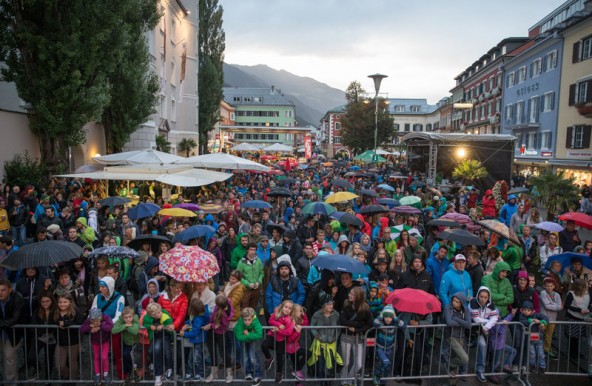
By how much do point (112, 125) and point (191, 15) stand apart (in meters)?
22.5

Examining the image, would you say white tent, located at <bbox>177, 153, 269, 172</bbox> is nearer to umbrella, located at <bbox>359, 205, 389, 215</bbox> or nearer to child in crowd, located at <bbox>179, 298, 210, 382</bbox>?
umbrella, located at <bbox>359, 205, 389, 215</bbox>

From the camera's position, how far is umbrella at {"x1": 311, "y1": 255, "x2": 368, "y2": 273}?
635cm

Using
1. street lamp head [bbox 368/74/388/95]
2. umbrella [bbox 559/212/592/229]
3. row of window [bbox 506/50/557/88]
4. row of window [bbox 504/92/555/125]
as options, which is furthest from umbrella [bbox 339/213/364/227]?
row of window [bbox 506/50/557/88]

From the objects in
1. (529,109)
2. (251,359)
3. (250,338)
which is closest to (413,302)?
(250,338)

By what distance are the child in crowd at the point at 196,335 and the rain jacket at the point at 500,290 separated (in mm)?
4421

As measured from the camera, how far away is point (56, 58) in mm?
14398

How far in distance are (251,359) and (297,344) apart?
0.68 meters

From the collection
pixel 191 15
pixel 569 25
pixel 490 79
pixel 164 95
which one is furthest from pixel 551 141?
pixel 191 15

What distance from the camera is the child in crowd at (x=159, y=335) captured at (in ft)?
18.8

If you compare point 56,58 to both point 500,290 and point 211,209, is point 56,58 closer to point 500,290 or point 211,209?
point 211,209

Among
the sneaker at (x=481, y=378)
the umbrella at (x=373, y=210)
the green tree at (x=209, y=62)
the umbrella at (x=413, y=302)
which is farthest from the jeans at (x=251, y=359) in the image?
the green tree at (x=209, y=62)

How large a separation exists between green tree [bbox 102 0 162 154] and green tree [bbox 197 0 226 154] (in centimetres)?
2156

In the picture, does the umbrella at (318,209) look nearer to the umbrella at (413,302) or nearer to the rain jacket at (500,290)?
the rain jacket at (500,290)

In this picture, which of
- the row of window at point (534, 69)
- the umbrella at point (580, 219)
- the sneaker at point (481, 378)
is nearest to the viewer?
the sneaker at point (481, 378)
